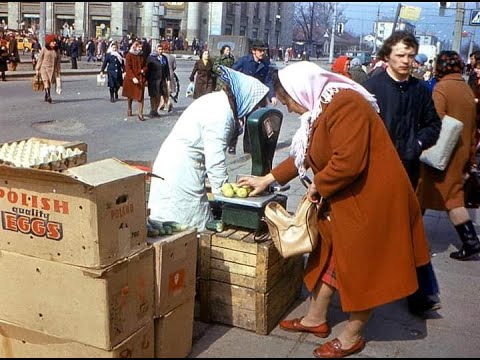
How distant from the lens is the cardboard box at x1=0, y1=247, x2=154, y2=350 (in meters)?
2.68

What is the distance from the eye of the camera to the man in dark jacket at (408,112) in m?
3.87

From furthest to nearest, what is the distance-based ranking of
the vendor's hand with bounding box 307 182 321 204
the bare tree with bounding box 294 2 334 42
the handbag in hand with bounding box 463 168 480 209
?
the bare tree with bounding box 294 2 334 42, the handbag in hand with bounding box 463 168 480 209, the vendor's hand with bounding box 307 182 321 204

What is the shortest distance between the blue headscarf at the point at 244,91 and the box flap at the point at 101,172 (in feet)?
3.22

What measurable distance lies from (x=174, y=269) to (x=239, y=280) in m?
0.56

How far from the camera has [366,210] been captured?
3061 mm

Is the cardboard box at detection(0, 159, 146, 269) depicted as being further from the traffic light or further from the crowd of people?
the traffic light

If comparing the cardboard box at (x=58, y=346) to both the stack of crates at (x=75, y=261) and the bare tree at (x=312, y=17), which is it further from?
the bare tree at (x=312, y=17)

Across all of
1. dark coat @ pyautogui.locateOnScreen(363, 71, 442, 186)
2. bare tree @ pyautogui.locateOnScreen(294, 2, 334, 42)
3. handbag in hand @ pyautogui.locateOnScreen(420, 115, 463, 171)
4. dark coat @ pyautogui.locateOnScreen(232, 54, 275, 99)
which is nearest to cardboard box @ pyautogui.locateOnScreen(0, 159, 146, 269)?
dark coat @ pyautogui.locateOnScreen(363, 71, 442, 186)

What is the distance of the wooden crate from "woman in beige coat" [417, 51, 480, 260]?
190cm

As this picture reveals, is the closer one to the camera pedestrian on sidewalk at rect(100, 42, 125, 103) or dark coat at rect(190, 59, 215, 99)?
dark coat at rect(190, 59, 215, 99)

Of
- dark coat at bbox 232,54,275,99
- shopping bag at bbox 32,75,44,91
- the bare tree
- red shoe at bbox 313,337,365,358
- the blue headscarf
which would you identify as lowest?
red shoe at bbox 313,337,365,358

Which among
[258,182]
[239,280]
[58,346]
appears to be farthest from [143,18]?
[58,346]

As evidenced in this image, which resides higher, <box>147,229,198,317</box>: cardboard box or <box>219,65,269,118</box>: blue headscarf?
<box>219,65,269,118</box>: blue headscarf

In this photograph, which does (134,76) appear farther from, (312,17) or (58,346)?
(312,17)
